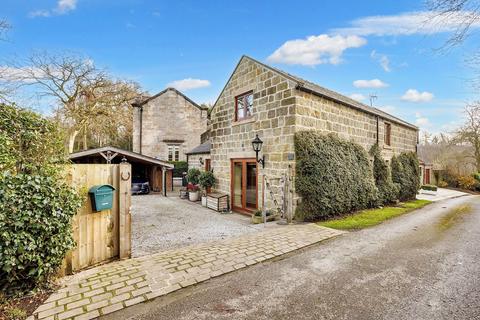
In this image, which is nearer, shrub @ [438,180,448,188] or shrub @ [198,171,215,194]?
shrub @ [198,171,215,194]

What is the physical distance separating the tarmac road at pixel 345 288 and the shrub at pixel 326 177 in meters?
2.24

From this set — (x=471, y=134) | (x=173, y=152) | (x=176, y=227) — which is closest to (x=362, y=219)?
(x=176, y=227)

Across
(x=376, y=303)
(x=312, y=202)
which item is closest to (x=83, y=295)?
(x=376, y=303)

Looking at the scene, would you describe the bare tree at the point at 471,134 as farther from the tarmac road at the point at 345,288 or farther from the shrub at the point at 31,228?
the shrub at the point at 31,228

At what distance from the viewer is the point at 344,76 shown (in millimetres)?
11656

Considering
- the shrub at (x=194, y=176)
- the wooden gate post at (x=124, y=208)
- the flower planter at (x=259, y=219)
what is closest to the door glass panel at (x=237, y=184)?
the flower planter at (x=259, y=219)

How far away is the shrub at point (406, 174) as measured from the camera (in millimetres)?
12430

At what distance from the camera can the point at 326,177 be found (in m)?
7.94

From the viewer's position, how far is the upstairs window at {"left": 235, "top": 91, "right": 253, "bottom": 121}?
9.95 metres

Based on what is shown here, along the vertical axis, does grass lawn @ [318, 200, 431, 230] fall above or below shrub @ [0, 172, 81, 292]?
below

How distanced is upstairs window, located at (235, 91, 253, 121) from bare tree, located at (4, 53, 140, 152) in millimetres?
15354

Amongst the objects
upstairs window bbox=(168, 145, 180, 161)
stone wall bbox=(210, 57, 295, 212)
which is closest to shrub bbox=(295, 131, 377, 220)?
stone wall bbox=(210, 57, 295, 212)

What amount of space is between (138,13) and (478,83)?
36.7 feet

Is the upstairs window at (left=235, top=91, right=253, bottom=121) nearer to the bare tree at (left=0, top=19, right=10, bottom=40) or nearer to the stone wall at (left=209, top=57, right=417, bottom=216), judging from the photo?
the stone wall at (left=209, top=57, right=417, bottom=216)
